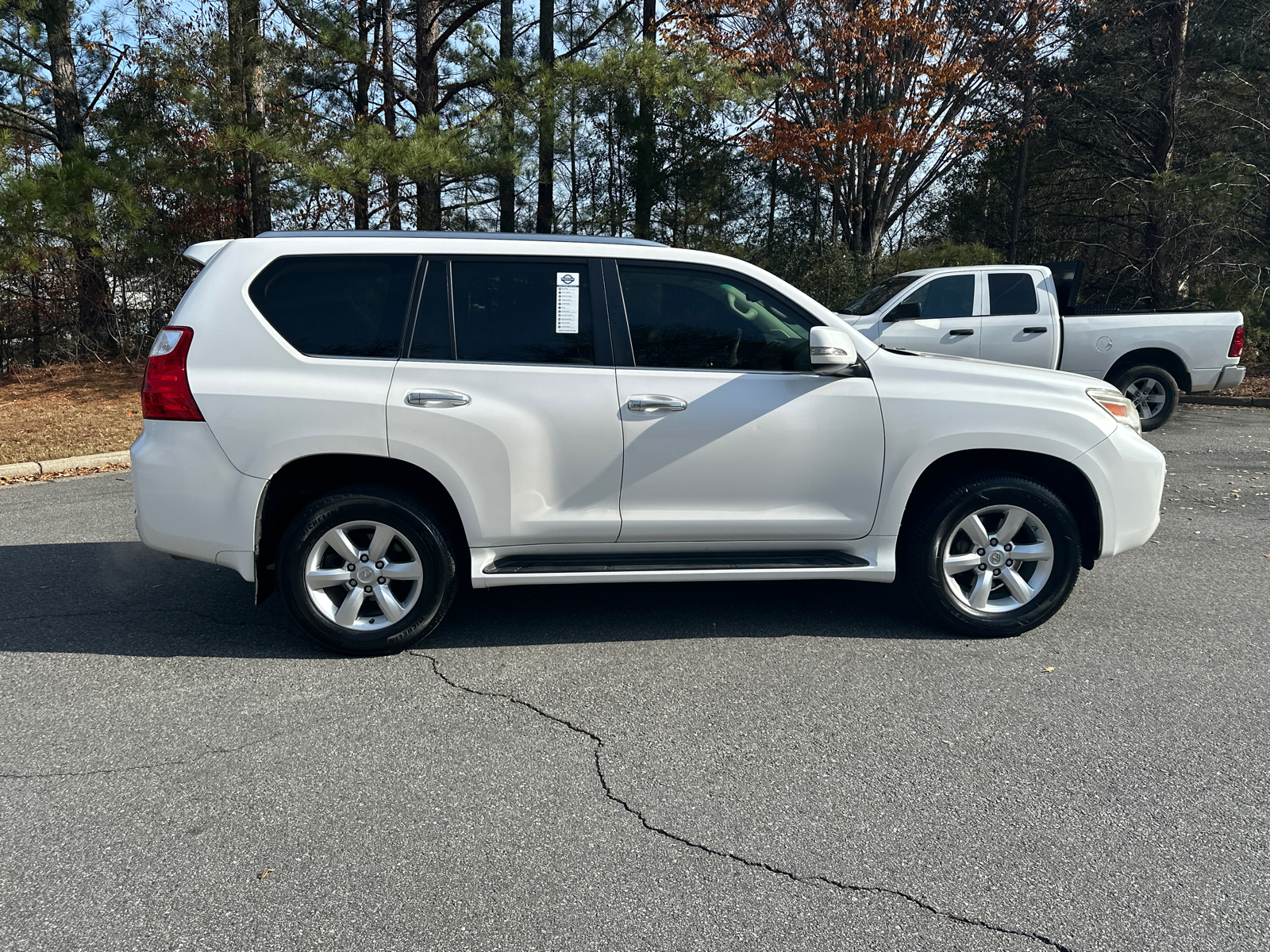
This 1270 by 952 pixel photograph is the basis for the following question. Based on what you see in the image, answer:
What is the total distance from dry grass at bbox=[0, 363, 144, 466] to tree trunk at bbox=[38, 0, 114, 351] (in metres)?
0.84

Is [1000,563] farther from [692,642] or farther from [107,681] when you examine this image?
[107,681]

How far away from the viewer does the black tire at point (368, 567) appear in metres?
4.23

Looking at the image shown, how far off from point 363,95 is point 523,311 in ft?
49.7

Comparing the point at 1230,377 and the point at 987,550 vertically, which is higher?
the point at 1230,377

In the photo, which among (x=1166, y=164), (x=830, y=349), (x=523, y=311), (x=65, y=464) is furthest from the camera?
(x=1166, y=164)

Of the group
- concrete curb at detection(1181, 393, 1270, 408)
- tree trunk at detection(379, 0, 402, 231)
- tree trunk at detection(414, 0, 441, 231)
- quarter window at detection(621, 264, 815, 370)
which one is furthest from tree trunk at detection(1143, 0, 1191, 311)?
quarter window at detection(621, 264, 815, 370)

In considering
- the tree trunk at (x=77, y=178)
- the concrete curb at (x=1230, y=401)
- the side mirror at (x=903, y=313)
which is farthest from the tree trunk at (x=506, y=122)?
the concrete curb at (x=1230, y=401)

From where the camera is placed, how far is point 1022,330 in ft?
36.2

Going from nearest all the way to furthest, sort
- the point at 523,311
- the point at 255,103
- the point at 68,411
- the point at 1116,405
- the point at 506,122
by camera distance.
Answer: the point at 523,311, the point at 1116,405, the point at 68,411, the point at 255,103, the point at 506,122

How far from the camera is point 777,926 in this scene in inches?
97.8

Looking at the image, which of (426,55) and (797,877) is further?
(426,55)

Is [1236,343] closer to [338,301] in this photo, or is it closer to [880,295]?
[880,295]

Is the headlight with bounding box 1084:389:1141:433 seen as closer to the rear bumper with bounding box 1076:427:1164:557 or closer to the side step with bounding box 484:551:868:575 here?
the rear bumper with bounding box 1076:427:1164:557

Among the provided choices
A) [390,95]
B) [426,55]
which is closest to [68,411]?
[390,95]
